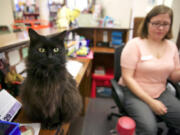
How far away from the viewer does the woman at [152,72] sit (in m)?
0.99

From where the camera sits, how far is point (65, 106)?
630 millimetres

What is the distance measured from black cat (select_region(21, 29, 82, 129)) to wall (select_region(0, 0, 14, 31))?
1678 millimetres

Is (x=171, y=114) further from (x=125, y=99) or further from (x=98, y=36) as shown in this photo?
(x=98, y=36)

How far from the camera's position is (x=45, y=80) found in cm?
56

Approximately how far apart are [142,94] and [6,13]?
2292 millimetres

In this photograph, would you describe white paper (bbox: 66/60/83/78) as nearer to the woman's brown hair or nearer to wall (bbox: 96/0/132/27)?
the woman's brown hair

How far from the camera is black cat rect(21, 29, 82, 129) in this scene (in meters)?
0.55

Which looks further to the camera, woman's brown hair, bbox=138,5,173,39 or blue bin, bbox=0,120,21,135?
woman's brown hair, bbox=138,5,173,39

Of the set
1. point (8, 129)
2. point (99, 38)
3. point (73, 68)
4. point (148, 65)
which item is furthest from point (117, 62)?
point (99, 38)

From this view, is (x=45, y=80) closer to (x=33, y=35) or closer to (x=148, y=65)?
(x=33, y=35)

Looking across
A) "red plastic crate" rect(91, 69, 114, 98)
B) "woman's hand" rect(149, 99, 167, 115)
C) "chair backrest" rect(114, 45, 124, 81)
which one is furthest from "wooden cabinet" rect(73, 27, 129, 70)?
"woman's hand" rect(149, 99, 167, 115)

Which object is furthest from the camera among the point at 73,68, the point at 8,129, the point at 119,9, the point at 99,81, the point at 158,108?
the point at 119,9

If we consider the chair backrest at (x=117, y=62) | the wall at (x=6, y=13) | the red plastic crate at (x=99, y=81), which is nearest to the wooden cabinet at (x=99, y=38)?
the red plastic crate at (x=99, y=81)

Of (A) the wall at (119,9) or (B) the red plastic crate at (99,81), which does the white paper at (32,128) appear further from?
(A) the wall at (119,9)
